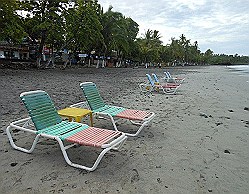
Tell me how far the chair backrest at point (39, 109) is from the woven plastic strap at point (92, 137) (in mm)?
618

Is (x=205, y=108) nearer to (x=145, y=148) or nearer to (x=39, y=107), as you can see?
(x=145, y=148)

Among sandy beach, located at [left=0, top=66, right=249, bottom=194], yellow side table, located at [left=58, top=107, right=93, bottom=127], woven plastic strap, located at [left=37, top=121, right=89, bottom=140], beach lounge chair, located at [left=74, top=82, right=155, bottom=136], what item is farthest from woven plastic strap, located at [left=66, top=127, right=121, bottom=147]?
beach lounge chair, located at [left=74, top=82, right=155, bottom=136]

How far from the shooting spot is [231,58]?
494 ft

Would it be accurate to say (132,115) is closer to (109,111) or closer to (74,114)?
(109,111)

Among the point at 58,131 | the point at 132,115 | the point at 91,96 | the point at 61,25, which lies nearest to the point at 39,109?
the point at 58,131

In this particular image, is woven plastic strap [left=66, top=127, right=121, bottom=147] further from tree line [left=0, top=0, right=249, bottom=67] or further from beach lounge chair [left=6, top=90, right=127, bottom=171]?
tree line [left=0, top=0, right=249, bottom=67]

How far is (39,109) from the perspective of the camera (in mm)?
3826

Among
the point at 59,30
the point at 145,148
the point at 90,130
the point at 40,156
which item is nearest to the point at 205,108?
the point at 145,148

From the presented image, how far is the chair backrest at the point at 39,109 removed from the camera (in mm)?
3664

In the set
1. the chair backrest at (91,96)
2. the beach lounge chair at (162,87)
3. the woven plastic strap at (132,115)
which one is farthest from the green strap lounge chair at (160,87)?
the woven plastic strap at (132,115)

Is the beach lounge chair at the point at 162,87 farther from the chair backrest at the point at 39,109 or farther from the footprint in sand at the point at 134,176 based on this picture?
the footprint in sand at the point at 134,176

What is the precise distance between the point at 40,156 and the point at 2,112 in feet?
10.1

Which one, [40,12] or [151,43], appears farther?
[151,43]

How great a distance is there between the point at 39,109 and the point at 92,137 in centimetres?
104
